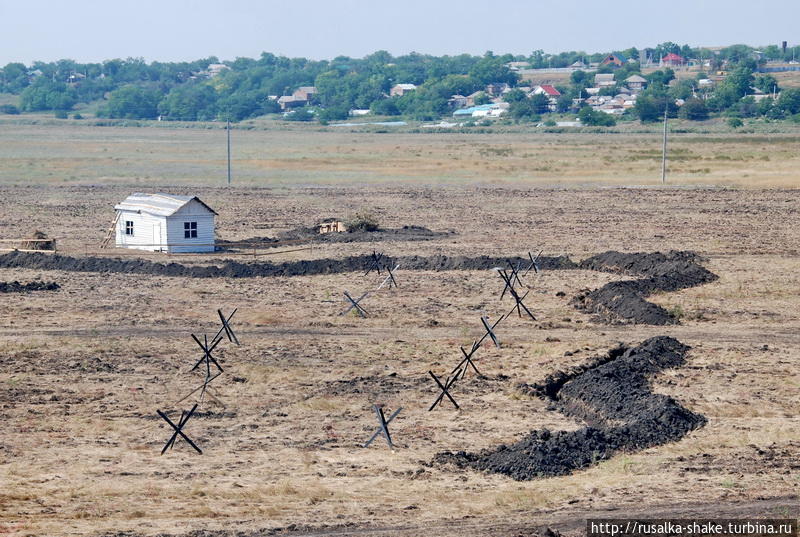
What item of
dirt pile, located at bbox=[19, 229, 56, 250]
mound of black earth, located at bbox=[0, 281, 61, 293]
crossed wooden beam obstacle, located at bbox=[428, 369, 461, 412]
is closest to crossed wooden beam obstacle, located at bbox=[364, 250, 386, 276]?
mound of black earth, located at bbox=[0, 281, 61, 293]

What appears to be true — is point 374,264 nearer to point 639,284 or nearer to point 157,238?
point 157,238

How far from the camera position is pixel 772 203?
6594cm

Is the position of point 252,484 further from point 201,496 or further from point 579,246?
point 579,246

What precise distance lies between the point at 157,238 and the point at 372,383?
21881 millimetres

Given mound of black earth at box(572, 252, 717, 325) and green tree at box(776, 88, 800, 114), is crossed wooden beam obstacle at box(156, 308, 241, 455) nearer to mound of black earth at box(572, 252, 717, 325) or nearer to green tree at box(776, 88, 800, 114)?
mound of black earth at box(572, 252, 717, 325)

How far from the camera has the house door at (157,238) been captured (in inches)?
1847

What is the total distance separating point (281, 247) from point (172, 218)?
16.4 feet

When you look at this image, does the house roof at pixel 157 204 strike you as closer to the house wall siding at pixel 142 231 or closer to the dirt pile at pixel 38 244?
the house wall siding at pixel 142 231

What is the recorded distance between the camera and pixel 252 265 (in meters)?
43.1

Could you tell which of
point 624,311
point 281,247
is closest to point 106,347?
point 624,311

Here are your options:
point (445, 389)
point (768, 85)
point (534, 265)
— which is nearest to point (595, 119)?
point (768, 85)

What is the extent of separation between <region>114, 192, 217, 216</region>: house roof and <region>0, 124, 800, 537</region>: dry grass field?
5.83ft

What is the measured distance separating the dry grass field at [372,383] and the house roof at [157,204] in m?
1.78

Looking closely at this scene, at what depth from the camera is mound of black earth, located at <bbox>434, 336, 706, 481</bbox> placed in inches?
843
